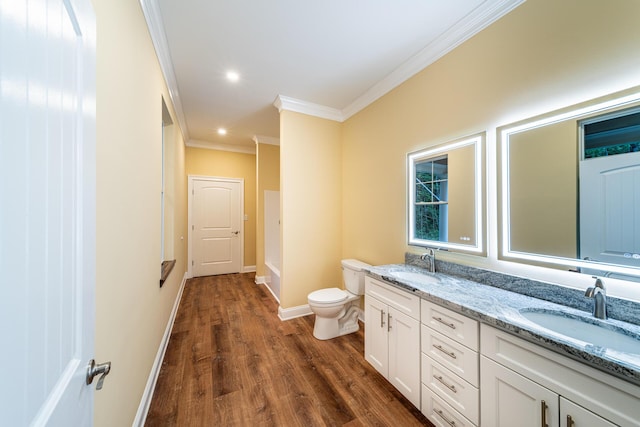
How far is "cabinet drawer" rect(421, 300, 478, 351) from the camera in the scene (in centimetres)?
124

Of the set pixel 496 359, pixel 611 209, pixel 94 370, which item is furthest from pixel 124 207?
pixel 611 209

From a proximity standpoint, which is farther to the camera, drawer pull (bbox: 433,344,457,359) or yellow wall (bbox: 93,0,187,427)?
drawer pull (bbox: 433,344,457,359)

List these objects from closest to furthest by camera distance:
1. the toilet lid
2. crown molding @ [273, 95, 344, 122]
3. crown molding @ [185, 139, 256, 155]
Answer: the toilet lid
crown molding @ [273, 95, 344, 122]
crown molding @ [185, 139, 256, 155]

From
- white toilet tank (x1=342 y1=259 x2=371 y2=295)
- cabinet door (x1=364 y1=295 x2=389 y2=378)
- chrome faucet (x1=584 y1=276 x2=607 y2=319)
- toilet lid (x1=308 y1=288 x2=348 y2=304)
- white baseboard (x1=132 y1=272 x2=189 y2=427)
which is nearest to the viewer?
chrome faucet (x1=584 y1=276 x2=607 y2=319)

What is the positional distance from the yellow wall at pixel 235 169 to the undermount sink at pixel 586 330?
4.59m

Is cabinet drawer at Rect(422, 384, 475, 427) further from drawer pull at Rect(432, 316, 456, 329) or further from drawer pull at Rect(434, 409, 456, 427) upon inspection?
drawer pull at Rect(432, 316, 456, 329)

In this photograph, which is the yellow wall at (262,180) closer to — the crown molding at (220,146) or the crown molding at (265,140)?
the crown molding at (265,140)

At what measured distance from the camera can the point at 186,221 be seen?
439 cm

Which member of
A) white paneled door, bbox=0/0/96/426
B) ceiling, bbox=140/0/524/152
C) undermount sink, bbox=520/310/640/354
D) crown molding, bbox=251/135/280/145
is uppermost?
ceiling, bbox=140/0/524/152

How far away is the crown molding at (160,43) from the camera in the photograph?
157 cm

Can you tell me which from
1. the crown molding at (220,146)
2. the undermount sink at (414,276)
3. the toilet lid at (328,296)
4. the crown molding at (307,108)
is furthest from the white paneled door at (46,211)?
the crown molding at (220,146)

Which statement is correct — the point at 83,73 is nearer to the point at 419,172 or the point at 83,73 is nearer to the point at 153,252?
the point at 153,252

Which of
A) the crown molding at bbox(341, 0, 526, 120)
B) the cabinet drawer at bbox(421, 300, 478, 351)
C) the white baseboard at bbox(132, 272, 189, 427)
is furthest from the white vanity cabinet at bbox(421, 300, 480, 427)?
the crown molding at bbox(341, 0, 526, 120)

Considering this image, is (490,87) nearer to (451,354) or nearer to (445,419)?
(451,354)
